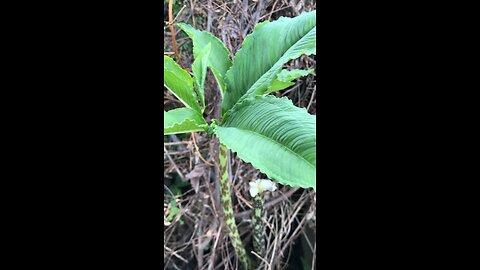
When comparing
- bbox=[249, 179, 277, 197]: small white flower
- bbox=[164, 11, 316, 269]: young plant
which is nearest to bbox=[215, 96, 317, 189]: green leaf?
bbox=[164, 11, 316, 269]: young plant

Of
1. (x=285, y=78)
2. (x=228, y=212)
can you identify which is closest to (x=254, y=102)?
(x=285, y=78)

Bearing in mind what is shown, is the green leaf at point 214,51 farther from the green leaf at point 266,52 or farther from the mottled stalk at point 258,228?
the mottled stalk at point 258,228

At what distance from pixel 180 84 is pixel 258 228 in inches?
12.3

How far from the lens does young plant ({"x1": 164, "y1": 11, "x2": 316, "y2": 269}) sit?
0.76 m

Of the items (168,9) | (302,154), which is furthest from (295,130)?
(168,9)

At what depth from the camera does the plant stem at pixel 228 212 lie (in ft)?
3.02

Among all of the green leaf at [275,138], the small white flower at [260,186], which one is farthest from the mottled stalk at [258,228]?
the green leaf at [275,138]

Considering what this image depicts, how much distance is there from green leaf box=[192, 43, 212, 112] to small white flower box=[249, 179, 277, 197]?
0.18 m

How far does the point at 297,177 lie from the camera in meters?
0.73

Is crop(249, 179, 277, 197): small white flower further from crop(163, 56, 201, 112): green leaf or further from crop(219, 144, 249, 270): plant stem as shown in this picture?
crop(163, 56, 201, 112): green leaf

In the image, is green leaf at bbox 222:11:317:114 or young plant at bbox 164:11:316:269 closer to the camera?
young plant at bbox 164:11:316:269

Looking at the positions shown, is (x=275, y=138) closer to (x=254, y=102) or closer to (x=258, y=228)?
(x=254, y=102)

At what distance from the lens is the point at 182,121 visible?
83 cm

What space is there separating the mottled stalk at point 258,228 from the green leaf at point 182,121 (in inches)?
7.1
